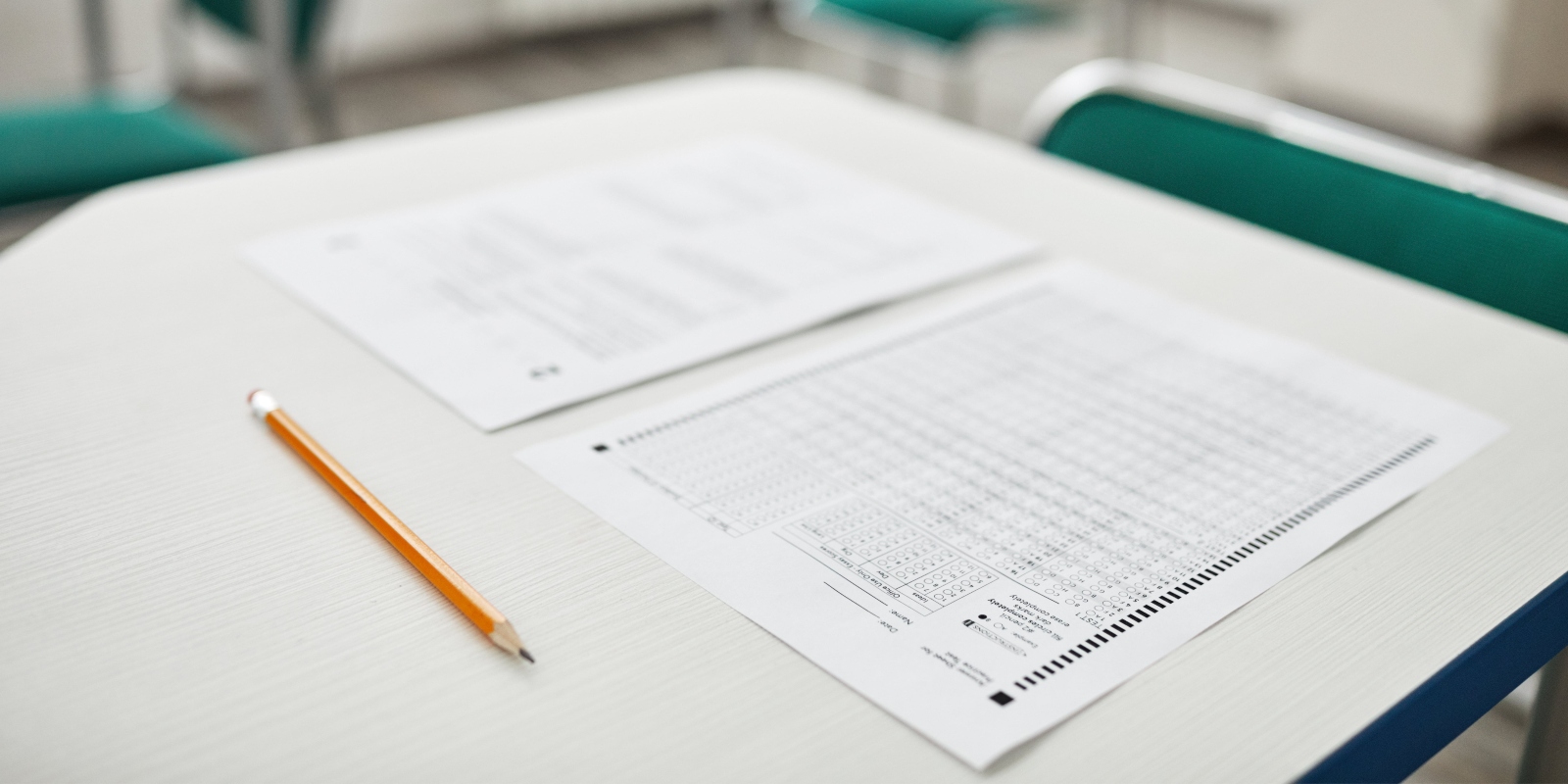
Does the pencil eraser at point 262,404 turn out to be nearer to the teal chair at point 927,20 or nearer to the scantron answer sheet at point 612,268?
the scantron answer sheet at point 612,268

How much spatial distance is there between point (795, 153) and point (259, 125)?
98.5 inches

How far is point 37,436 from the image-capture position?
686 mm

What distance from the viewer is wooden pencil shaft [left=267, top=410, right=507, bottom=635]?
553 millimetres

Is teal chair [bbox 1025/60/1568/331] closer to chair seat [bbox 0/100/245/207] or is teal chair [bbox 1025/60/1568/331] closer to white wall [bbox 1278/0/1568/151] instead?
chair seat [bbox 0/100/245/207]

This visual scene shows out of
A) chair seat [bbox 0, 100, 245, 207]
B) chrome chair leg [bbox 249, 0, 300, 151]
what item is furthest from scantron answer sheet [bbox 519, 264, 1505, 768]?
chrome chair leg [bbox 249, 0, 300, 151]

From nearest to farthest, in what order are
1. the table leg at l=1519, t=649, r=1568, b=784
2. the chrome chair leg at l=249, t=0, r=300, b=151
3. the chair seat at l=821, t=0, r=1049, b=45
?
the table leg at l=1519, t=649, r=1568, b=784 < the chrome chair leg at l=249, t=0, r=300, b=151 < the chair seat at l=821, t=0, r=1049, b=45

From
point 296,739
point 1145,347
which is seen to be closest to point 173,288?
point 296,739

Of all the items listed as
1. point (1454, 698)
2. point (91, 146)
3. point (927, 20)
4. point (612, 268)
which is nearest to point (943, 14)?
point (927, 20)

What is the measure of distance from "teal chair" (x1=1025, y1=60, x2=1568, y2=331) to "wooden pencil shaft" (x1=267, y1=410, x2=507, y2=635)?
0.80 meters

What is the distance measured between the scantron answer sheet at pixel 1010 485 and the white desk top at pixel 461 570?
0.02 metres

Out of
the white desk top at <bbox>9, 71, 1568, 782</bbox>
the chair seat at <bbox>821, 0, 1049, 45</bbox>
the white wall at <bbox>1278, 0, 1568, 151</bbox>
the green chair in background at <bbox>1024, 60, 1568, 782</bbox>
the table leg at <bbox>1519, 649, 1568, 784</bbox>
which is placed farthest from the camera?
the white wall at <bbox>1278, 0, 1568, 151</bbox>

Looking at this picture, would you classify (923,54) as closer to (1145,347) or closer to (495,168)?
(495,168)

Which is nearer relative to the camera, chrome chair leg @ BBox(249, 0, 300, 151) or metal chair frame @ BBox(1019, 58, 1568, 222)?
metal chair frame @ BBox(1019, 58, 1568, 222)

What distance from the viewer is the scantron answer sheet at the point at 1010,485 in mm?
545
